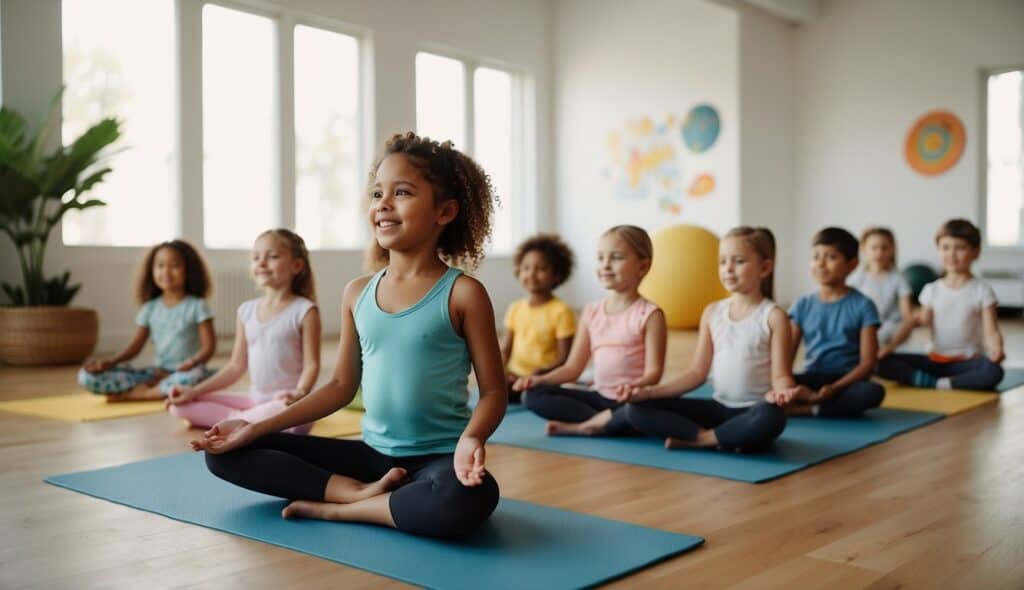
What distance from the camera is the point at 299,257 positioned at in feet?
9.70

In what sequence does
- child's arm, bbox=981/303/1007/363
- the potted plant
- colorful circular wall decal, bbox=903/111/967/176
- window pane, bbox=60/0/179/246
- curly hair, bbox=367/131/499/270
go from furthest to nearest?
colorful circular wall decal, bbox=903/111/967/176 → window pane, bbox=60/0/179/246 → the potted plant → child's arm, bbox=981/303/1007/363 → curly hair, bbox=367/131/499/270

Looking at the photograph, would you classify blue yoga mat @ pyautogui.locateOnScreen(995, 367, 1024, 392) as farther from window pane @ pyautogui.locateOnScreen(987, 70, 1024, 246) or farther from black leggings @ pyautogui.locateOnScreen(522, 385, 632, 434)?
window pane @ pyautogui.locateOnScreen(987, 70, 1024, 246)

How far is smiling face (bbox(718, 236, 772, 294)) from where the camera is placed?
8.90 feet

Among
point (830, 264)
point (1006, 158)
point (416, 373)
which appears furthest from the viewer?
point (1006, 158)

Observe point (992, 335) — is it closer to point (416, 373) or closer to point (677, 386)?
point (677, 386)

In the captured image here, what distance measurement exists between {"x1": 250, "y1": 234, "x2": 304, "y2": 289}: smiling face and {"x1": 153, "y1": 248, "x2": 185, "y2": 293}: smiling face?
78 centimetres

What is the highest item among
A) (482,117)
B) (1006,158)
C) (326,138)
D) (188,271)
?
(482,117)

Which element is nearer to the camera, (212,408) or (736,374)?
(736,374)

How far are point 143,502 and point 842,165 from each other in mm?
7393

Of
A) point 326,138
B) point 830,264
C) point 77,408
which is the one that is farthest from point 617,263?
point 326,138

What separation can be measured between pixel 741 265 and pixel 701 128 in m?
5.49

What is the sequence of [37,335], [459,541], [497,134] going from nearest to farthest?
[459,541] < [37,335] < [497,134]

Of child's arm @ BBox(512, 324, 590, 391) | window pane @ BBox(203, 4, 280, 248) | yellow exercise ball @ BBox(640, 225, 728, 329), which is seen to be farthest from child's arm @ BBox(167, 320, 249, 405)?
yellow exercise ball @ BBox(640, 225, 728, 329)

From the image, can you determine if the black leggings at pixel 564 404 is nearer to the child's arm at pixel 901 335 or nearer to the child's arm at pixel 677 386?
the child's arm at pixel 677 386
